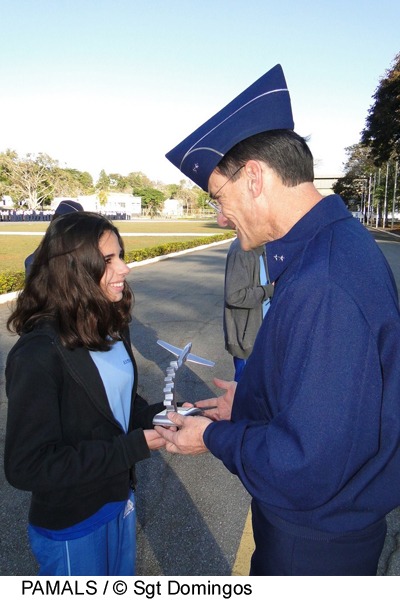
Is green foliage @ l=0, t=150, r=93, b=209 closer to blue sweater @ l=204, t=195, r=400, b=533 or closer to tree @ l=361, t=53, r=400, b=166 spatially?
tree @ l=361, t=53, r=400, b=166

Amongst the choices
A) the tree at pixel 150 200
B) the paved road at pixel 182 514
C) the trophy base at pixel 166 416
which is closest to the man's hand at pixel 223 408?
the trophy base at pixel 166 416

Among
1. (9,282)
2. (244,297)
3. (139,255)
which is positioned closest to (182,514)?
(244,297)

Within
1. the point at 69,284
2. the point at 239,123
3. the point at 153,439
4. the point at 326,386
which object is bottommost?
the point at 153,439

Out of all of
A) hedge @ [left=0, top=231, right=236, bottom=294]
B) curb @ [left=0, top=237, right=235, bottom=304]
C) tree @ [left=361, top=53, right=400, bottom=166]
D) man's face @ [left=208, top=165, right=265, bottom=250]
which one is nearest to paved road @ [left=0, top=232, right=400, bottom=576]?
hedge @ [left=0, top=231, right=236, bottom=294]

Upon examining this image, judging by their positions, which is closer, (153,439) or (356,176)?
(153,439)

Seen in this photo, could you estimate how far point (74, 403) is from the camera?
154 centimetres

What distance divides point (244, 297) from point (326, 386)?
3001mm

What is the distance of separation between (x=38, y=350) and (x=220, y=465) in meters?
2.62

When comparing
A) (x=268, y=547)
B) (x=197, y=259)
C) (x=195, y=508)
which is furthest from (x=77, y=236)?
(x=197, y=259)

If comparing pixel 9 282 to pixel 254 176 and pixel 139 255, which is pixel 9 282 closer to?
pixel 139 255

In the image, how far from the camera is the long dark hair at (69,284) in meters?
1.60

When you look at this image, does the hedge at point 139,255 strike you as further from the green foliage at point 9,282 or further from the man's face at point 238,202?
the man's face at point 238,202
